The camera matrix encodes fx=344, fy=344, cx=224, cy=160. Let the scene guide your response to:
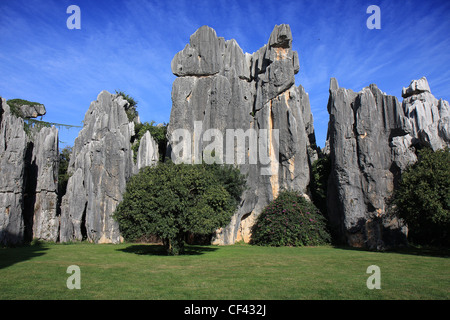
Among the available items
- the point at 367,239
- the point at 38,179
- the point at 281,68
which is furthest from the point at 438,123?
the point at 38,179

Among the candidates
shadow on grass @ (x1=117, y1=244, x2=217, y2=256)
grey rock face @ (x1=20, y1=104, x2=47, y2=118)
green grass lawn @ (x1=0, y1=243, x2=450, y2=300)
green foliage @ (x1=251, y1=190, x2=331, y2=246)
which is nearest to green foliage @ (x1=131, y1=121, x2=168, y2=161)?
green foliage @ (x1=251, y1=190, x2=331, y2=246)

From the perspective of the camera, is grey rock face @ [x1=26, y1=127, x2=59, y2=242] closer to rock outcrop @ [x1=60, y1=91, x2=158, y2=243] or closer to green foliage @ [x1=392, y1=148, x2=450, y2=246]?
rock outcrop @ [x1=60, y1=91, x2=158, y2=243]

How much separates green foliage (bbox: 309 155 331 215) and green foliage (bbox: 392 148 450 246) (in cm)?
1121

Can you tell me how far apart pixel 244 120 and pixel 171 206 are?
48.7ft

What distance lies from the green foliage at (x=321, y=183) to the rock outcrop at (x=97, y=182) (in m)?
17.4

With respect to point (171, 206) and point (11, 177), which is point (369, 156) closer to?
point (171, 206)

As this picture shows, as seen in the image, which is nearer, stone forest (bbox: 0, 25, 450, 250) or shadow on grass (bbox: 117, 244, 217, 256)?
shadow on grass (bbox: 117, 244, 217, 256)

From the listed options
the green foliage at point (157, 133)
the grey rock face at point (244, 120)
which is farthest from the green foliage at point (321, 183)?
the green foliage at point (157, 133)

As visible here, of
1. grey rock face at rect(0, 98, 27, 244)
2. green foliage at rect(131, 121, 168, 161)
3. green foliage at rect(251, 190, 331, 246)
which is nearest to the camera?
grey rock face at rect(0, 98, 27, 244)

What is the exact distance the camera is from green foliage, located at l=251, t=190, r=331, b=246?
26.4 metres

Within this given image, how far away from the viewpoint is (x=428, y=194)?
18.5 metres

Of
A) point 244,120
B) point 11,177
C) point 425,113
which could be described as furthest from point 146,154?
point 425,113

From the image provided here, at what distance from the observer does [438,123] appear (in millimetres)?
25453
